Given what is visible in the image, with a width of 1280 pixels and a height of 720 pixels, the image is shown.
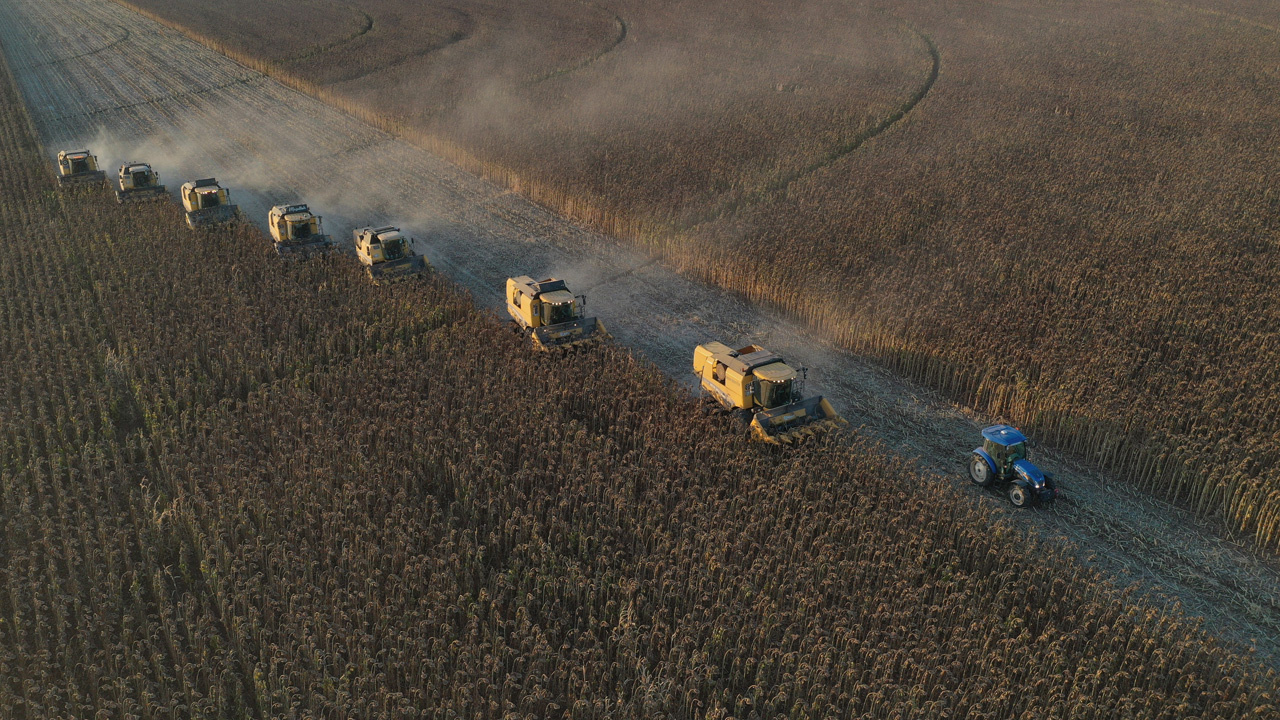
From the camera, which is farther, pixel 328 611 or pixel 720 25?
pixel 720 25

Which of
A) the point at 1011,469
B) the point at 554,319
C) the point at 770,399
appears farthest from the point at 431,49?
the point at 1011,469

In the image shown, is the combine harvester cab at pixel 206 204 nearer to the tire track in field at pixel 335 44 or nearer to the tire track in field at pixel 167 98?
the tire track in field at pixel 167 98

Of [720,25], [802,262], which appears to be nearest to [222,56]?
[720,25]

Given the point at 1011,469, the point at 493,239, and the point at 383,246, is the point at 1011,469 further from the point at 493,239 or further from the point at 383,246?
the point at 493,239

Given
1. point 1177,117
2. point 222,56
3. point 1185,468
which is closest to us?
point 1185,468

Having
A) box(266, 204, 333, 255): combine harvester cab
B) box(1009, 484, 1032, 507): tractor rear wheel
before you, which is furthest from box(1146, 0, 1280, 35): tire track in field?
box(266, 204, 333, 255): combine harvester cab

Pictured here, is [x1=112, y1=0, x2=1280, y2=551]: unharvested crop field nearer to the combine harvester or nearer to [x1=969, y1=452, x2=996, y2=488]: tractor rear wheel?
[x1=969, y1=452, x2=996, y2=488]: tractor rear wheel

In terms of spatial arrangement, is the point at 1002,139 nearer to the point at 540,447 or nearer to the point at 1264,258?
the point at 1264,258
